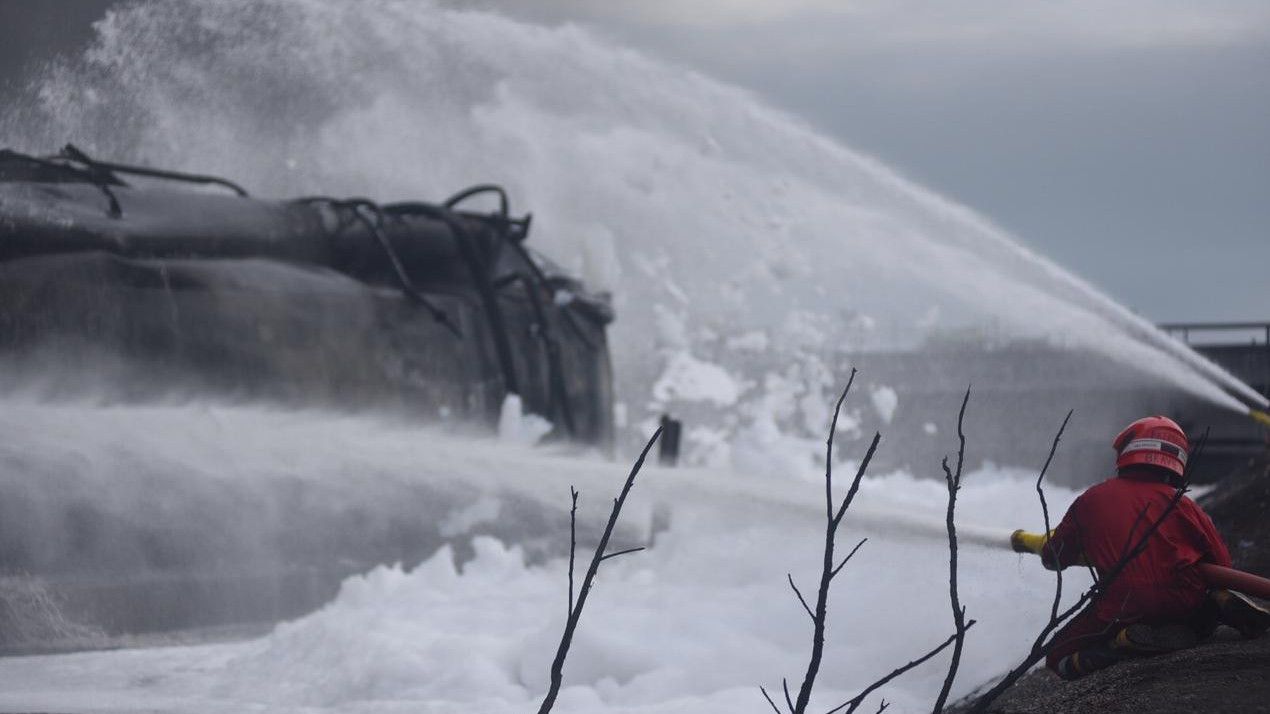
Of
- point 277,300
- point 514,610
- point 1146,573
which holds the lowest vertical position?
point 514,610

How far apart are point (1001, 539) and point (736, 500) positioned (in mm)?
3296

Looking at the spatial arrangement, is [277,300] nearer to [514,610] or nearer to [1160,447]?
Answer: [514,610]

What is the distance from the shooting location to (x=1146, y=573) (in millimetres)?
4398

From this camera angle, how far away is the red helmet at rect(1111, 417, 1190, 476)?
4.66 m

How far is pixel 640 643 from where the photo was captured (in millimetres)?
6461

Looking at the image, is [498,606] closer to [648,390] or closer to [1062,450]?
[1062,450]

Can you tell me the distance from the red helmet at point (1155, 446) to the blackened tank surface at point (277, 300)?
4619mm

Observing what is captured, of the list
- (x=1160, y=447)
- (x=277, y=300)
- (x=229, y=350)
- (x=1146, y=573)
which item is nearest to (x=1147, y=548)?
(x=1146, y=573)

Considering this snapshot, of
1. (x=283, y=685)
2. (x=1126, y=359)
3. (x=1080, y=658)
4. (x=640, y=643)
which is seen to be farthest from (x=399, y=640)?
(x=1126, y=359)

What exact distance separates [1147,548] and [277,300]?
507 centimetres

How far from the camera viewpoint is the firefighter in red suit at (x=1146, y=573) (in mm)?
4371

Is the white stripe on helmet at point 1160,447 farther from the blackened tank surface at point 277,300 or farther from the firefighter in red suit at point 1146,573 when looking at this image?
the blackened tank surface at point 277,300

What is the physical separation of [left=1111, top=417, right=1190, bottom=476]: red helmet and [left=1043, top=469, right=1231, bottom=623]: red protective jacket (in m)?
0.09

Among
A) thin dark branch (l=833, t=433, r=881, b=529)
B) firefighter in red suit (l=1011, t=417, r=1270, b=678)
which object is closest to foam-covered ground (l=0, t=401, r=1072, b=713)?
firefighter in red suit (l=1011, t=417, r=1270, b=678)
